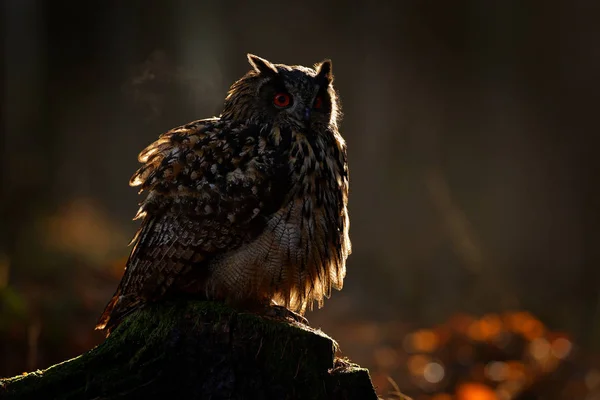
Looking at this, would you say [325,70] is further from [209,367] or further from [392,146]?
[392,146]

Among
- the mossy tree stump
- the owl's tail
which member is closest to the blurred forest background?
the owl's tail

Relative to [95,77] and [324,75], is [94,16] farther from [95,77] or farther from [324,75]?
[324,75]

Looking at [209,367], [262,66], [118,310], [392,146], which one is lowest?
[209,367]

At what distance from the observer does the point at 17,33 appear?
767cm

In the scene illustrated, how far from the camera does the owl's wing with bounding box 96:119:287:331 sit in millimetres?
2242

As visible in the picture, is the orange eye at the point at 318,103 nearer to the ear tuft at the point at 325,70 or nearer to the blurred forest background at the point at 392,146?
the ear tuft at the point at 325,70

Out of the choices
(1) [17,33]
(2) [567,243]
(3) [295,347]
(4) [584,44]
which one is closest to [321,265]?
(3) [295,347]

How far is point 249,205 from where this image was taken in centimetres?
223

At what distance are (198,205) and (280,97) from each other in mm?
538

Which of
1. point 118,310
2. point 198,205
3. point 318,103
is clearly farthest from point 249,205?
point 118,310

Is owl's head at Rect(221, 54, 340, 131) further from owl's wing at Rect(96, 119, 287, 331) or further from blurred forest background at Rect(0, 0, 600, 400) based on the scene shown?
blurred forest background at Rect(0, 0, 600, 400)

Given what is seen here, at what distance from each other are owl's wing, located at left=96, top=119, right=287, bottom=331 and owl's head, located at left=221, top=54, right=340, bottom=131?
3.9 inches

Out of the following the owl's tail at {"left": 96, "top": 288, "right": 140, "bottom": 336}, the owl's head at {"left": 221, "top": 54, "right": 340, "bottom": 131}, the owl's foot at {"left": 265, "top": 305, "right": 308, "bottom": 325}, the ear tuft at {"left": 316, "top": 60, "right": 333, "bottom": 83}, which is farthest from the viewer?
the ear tuft at {"left": 316, "top": 60, "right": 333, "bottom": 83}

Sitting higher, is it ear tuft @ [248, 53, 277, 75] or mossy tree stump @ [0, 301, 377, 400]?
ear tuft @ [248, 53, 277, 75]
